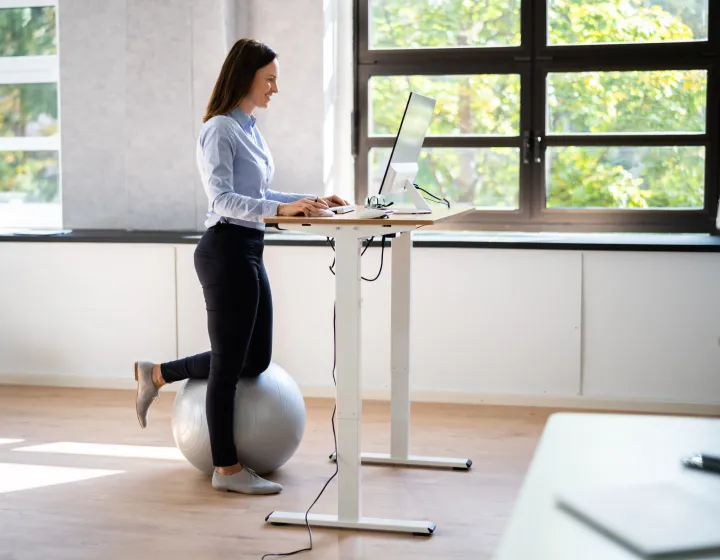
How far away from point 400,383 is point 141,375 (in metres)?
0.94

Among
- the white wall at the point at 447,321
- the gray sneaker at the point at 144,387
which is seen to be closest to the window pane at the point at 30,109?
the white wall at the point at 447,321

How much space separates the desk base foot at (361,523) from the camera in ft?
9.43

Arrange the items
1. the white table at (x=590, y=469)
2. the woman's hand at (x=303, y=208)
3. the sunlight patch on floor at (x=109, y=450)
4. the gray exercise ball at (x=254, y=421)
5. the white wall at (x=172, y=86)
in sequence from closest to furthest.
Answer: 1. the white table at (x=590, y=469)
2. the woman's hand at (x=303, y=208)
3. the gray exercise ball at (x=254, y=421)
4. the sunlight patch on floor at (x=109, y=450)
5. the white wall at (x=172, y=86)

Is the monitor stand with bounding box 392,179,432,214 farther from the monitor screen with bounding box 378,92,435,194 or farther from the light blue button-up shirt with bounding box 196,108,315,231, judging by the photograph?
the light blue button-up shirt with bounding box 196,108,315,231

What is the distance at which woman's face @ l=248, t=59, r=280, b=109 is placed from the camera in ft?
10.2

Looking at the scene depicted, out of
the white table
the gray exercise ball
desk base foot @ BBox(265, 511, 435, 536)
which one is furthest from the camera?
the gray exercise ball

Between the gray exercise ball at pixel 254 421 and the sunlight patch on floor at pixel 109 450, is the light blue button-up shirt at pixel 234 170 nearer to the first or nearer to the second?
the gray exercise ball at pixel 254 421

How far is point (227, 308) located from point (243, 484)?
61 centimetres

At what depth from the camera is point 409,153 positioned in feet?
10.6

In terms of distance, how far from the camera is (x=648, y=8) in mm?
4633

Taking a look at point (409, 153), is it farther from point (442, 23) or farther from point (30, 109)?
point (30, 109)

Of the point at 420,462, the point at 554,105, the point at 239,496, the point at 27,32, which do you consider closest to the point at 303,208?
the point at 239,496

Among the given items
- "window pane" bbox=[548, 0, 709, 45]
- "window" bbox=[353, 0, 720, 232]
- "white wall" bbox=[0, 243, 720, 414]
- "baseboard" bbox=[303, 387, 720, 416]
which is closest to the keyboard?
"white wall" bbox=[0, 243, 720, 414]

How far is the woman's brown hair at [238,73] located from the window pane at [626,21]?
213 cm
